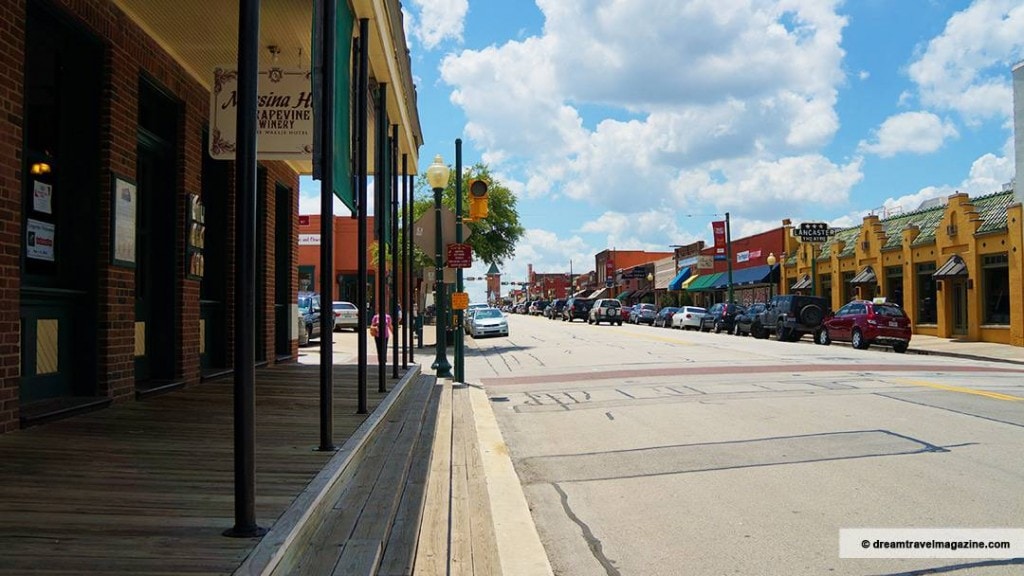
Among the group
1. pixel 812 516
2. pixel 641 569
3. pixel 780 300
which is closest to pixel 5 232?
pixel 641 569

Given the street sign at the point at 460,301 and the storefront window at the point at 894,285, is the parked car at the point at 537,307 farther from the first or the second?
the street sign at the point at 460,301

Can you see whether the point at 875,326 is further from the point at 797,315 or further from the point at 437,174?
the point at 437,174

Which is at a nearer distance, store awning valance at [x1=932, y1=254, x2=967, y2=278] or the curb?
the curb

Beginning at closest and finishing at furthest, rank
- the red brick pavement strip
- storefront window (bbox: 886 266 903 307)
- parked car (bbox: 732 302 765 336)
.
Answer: the red brick pavement strip < parked car (bbox: 732 302 765 336) < storefront window (bbox: 886 266 903 307)

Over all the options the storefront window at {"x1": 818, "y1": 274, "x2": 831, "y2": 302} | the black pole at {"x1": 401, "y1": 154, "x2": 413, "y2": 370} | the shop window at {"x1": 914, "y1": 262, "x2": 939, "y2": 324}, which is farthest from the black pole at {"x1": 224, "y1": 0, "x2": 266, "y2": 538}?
the storefront window at {"x1": 818, "y1": 274, "x2": 831, "y2": 302}

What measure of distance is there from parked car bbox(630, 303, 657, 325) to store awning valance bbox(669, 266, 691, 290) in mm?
6399

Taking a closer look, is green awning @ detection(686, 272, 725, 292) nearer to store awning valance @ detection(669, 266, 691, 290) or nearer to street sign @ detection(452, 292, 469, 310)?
store awning valance @ detection(669, 266, 691, 290)

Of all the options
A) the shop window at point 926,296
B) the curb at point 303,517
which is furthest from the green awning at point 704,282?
the curb at point 303,517

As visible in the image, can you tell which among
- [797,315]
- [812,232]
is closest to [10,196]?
[797,315]

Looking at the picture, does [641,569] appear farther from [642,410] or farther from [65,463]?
[642,410]

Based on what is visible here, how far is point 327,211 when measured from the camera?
18.5 feet

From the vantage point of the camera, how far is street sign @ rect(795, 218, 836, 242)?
39.6 m

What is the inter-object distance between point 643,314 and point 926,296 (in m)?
25.7

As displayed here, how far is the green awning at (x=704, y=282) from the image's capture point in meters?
56.2
